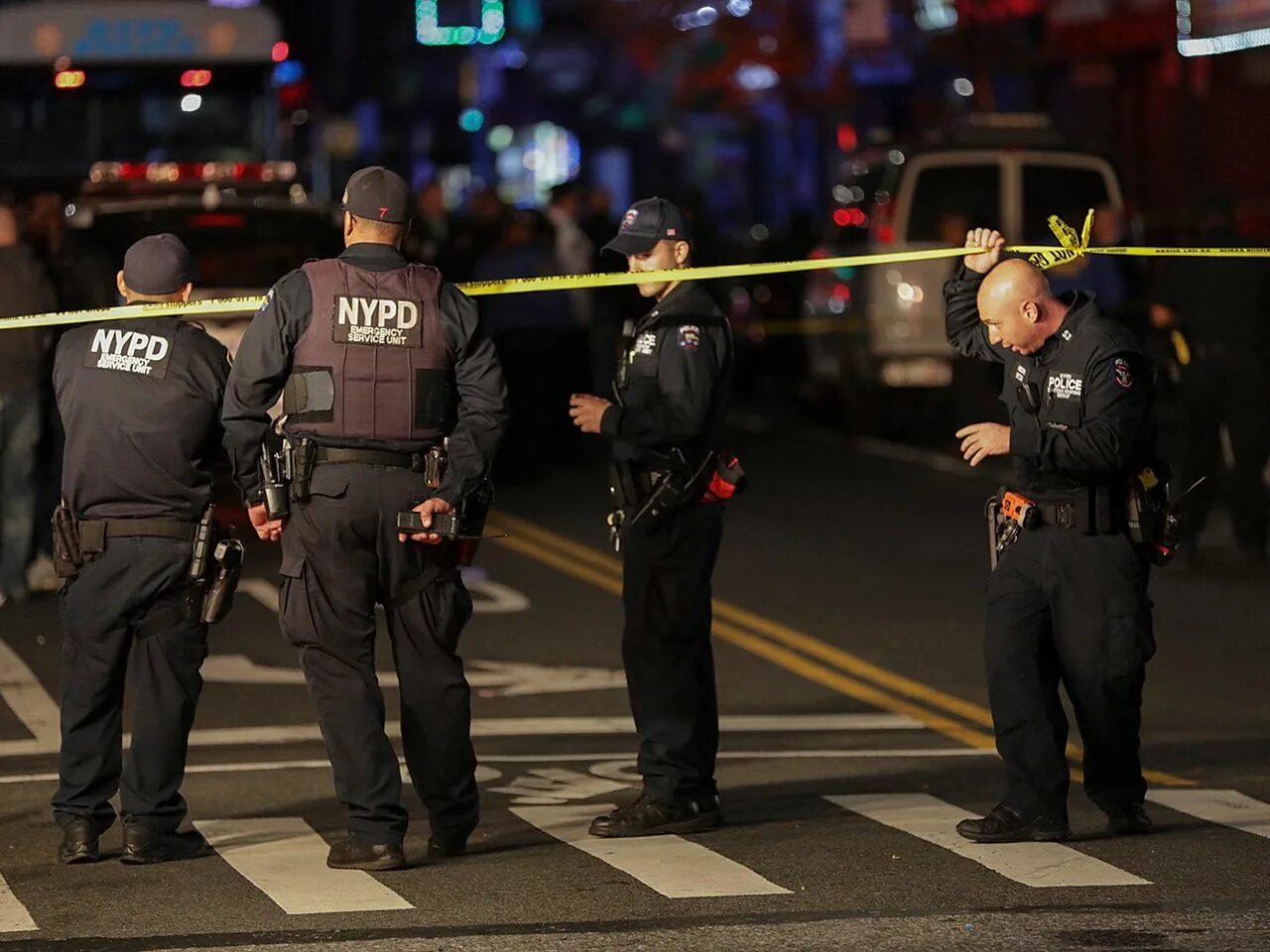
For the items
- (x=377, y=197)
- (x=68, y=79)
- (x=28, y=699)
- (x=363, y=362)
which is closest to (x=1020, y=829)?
(x=363, y=362)

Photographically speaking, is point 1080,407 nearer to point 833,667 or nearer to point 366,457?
point 366,457

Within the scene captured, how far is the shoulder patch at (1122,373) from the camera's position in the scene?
27.9 feet

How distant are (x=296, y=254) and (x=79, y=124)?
6815 millimetres

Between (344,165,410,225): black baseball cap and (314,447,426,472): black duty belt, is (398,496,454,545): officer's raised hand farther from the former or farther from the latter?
(344,165,410,225): black baseball cap

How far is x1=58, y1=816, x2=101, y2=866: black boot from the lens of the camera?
837 cm

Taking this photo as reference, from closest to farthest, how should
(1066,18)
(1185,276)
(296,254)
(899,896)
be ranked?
(899,896) < (1185,276) < (296,254) < (1066,18)

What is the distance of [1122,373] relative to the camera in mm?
8500

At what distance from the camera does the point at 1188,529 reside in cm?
1577

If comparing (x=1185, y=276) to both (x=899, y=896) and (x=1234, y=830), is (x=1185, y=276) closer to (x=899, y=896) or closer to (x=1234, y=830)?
(x=1234, y=830)

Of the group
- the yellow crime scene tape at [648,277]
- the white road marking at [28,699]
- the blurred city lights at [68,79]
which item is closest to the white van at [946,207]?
the blurred city lights at [68,79]

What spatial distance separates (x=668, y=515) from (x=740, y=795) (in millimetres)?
1229

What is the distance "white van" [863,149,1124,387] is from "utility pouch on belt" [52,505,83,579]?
1336 centimetres

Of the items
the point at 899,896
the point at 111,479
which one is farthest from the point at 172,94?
the point at 899,896

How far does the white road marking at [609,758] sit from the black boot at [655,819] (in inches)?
39.9
